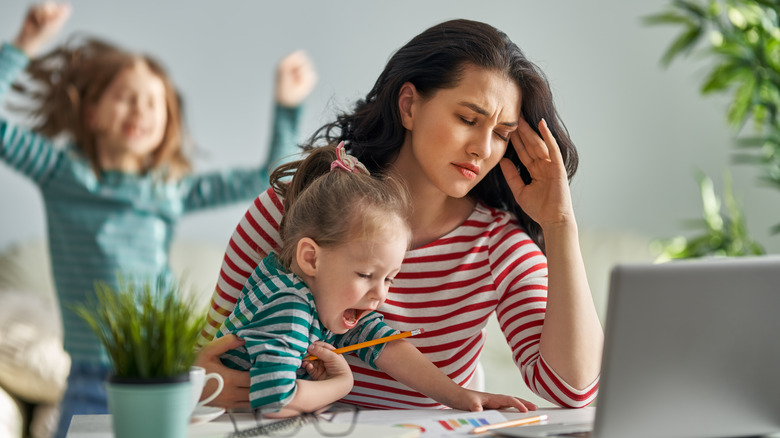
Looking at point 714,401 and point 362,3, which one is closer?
point 714,401

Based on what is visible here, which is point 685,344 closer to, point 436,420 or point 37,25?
point 436,420

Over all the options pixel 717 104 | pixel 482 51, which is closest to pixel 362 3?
pixel 717 104

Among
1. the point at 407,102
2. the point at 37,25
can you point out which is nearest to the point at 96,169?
the point at 37,25

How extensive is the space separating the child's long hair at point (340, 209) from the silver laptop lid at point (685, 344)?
430 mm

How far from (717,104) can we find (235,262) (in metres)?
2.79

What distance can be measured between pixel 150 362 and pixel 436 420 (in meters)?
0.44

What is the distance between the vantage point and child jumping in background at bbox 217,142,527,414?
1118mm

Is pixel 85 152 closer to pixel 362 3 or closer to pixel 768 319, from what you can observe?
pixel 362 3

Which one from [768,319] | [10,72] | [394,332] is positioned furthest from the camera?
[10,72]

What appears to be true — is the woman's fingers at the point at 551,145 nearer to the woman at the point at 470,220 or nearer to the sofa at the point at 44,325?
the woman at the point at 470,220

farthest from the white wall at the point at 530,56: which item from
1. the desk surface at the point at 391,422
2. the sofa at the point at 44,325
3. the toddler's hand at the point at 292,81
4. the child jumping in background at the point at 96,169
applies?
the desk surface at the point at 391,422

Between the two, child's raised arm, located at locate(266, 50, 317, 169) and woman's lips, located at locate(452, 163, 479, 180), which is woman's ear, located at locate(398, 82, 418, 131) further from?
child's raised arm, located at locate(266, 50, 317, 169)

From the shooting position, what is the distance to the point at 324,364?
47.8 inches

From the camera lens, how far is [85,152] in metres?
2.58
